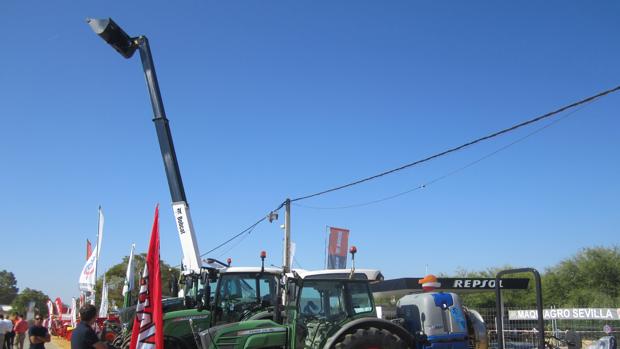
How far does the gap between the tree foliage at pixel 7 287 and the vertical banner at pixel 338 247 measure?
292 ft

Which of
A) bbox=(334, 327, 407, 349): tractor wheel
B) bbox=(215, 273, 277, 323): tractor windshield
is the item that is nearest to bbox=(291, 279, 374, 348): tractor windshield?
bbox=(334, 327, 407, 349): tractor wheel

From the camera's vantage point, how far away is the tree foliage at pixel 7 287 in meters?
92.9

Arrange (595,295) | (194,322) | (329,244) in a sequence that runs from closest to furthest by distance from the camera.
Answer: (194,322), (329,244), (595,295)

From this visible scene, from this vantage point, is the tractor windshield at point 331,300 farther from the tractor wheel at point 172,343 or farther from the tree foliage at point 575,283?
the tree foliage at point 575,283

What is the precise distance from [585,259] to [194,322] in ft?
94.5

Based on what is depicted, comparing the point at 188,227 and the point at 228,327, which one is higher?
the point at 188,227

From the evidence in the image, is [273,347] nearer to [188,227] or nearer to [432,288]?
[432,288]

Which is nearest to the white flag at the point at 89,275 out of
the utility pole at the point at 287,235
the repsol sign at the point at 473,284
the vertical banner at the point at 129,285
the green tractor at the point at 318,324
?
the vertical banner at the point at 129,285

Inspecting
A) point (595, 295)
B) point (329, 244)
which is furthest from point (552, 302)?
Answer: point (329, 244)

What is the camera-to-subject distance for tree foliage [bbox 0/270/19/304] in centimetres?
9288

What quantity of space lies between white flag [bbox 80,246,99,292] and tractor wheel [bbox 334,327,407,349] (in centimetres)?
1583

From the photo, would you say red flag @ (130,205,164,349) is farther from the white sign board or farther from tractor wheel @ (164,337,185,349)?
the white sign board

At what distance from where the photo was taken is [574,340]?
8422 mm

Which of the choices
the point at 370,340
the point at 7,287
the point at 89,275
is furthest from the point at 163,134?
the point at 7,287
